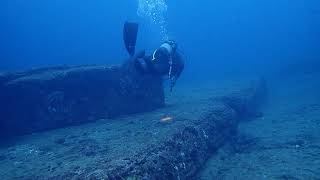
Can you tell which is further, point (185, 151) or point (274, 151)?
point (274, 151)

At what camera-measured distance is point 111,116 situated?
7895mm

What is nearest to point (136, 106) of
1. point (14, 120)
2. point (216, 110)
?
point (216, 110)

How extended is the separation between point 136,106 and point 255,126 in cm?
364

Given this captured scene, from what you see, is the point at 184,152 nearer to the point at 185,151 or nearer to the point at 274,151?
the point at 185,151

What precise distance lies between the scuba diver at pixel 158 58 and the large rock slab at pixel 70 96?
2.95ft

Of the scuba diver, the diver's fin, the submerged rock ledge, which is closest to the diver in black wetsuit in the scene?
the scuba diver

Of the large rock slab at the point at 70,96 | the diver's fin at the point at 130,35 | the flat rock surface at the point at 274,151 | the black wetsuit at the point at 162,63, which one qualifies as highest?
the diver's fin at the point at 130,35

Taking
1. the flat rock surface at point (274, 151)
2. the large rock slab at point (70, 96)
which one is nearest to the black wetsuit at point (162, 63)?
the large rock slab at point (70, 96)

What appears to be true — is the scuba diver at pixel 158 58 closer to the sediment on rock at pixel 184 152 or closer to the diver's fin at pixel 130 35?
the diver's fin at pixel 130 35

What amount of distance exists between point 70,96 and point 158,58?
2.17m

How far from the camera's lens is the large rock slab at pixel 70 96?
7098 millimetres

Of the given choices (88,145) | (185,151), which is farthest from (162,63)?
(88,145)

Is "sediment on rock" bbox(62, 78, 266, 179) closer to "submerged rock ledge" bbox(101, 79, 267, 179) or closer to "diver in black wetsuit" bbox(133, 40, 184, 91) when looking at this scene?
"submerged rock ledge" bbox(101, 79, 267, 179)

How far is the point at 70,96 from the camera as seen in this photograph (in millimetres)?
7477
